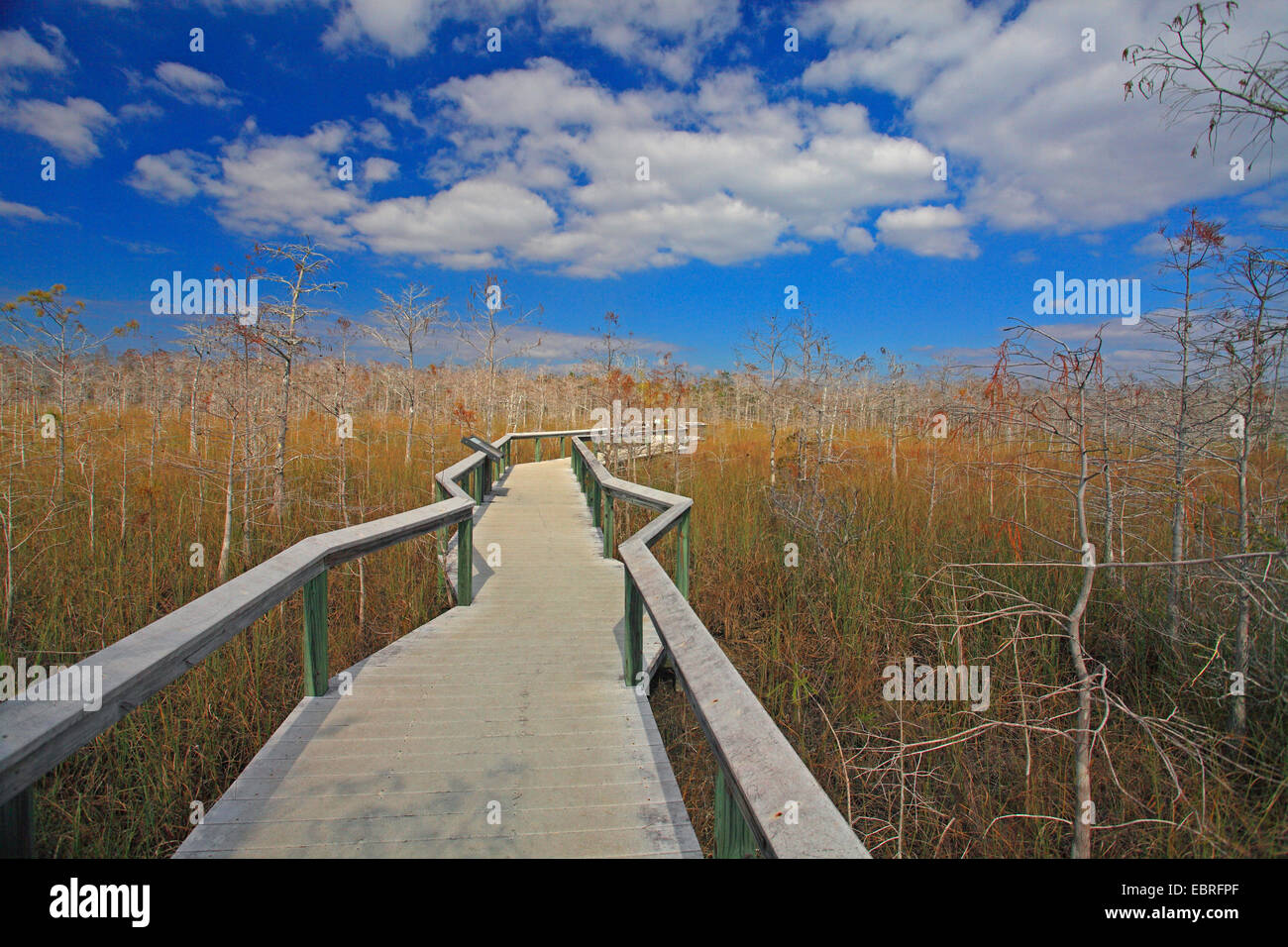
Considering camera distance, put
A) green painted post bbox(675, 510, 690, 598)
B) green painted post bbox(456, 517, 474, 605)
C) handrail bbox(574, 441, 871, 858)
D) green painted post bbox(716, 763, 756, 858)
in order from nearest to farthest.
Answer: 1. handrail bbox(574, 441, 871, 858)
2. green painted post bbox(716, 763, 756, 858)
3. green painted post bbox(675, 510, 690, 598)
4. green painted post bbox(456, 517, 474, 605)

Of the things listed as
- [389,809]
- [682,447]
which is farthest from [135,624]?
[682,447]

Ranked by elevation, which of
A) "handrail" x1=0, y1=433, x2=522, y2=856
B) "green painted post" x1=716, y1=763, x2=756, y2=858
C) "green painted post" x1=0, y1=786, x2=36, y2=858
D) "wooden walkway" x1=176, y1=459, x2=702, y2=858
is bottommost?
"wooden walkway" x1=176, y1=459, x2=702, y2=858

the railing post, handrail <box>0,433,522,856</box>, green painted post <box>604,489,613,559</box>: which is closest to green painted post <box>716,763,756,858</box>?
handrail <box>0,433,522,856</box>

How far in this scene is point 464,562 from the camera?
500cm

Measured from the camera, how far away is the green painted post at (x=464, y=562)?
4922 mm

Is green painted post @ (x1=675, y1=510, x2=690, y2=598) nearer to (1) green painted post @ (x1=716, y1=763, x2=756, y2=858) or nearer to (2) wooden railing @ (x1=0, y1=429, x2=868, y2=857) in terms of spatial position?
(2) wooden railing @ (x1=0, y1=429, x2=868, y2=857)

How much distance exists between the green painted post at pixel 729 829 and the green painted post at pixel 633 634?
1.68m

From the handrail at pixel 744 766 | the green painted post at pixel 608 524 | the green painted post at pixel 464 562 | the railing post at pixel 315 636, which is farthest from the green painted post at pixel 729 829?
the green painted post at pixel 608 524

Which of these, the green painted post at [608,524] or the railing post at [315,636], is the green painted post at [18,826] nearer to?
the railing post at [315,636]

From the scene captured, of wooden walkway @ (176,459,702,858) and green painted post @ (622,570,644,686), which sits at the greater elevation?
green painted post @ (622,570,644,686)

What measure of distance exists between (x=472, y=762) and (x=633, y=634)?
3.78 feet

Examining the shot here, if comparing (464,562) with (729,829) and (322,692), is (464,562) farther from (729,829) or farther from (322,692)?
(729,829)

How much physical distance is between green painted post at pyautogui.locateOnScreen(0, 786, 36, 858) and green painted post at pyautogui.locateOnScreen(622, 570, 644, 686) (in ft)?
8.30

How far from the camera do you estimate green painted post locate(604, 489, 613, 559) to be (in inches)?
254
